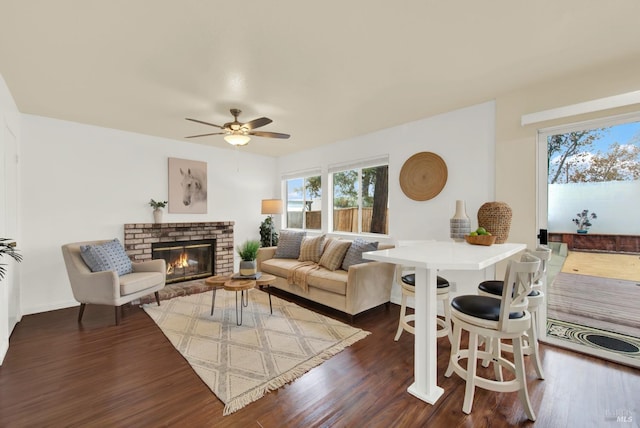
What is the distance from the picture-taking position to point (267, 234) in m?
5.66

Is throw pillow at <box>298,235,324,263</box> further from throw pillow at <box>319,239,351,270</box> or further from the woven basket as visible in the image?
the woven basket

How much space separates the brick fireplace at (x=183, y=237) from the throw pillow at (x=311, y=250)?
159 cm

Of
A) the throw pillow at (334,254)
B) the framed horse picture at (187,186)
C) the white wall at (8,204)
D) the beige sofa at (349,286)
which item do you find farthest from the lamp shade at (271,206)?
the white wall at (8,204)

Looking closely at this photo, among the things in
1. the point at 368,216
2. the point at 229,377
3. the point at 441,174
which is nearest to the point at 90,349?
the point at 229,377

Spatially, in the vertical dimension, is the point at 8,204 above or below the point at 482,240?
above

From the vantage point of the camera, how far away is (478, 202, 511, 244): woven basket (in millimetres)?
2523

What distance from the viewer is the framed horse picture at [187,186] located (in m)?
4.61

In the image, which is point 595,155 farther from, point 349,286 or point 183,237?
point 183,237

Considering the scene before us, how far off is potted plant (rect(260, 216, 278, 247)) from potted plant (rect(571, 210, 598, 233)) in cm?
462

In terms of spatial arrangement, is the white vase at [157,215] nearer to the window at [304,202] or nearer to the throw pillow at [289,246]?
the throw pillow at [289,246]

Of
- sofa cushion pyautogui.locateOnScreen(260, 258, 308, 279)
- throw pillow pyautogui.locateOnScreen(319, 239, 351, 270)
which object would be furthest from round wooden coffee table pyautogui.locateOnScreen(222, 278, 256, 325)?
throw pillow pyautogui.locateOnScreen(319, 239, 351, 270)

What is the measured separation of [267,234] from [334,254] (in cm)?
225

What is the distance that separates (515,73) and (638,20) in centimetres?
74

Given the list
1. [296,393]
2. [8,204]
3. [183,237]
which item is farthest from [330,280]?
[8,204]
